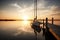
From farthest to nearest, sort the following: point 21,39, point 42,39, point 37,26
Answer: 1. point 37,26
2. point 21,39
3. point 42,39

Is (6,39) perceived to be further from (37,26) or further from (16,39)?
(37,26)

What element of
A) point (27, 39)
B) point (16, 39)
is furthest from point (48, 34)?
point (16, 39)

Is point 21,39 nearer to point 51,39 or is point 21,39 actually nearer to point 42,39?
point 42,39

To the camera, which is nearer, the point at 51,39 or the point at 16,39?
the point at 51,39

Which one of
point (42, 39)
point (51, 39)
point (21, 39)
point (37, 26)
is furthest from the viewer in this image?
point (37, 26)

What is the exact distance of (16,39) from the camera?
13352mm

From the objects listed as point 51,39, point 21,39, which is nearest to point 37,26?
point 21,39

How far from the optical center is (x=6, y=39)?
537 inches

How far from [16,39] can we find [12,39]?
0.41 m

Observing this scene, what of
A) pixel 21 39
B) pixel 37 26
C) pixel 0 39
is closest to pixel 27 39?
pixel 21 39

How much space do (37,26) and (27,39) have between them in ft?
27.2

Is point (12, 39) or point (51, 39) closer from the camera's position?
point (51, 39)

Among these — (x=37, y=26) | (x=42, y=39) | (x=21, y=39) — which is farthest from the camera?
(x=37, y=26)

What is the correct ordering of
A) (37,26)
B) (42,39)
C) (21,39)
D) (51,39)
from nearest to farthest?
(51,39)
(42,39)
(21,39)
(37,26)
